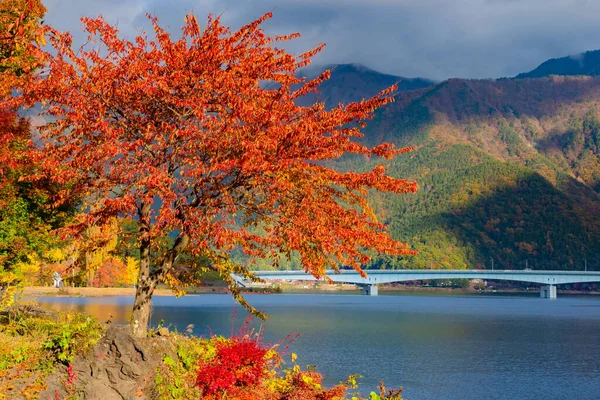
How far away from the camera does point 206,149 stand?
1439cm

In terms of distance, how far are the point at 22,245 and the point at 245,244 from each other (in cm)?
857

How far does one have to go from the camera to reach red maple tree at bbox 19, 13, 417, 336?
540 inches

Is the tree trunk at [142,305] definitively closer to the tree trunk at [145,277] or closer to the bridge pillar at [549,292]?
the tree trunk at [145,277]

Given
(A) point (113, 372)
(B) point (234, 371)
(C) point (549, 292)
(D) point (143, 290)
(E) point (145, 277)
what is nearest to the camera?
(A) point (113, 372)

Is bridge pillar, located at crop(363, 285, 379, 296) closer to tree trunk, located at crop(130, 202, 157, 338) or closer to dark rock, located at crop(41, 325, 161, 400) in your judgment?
Answer: tree trunk, located at crop(130, 202, 157, 338)

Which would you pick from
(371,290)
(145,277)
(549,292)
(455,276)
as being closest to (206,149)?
(145,277)

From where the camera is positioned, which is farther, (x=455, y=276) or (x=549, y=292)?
(x=549, y=292)

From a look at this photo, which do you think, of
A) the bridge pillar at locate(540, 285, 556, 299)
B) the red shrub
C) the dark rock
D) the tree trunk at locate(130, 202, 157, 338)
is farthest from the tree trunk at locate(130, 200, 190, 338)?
the bridge pillar at locate(540, 285, 556, 299)

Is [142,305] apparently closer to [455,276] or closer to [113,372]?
[113,372]

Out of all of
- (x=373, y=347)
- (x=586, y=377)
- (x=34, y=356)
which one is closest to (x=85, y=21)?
(x=34, y=356)

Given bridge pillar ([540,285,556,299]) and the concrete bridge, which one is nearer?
the concrete bridge

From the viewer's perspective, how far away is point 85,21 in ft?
52.1

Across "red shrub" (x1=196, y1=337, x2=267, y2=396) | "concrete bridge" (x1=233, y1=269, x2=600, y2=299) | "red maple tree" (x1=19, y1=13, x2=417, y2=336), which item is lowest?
"concrete bridge" (x1=233, y1=269, x2=600, y2=299)

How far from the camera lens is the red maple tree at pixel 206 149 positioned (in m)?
13.7
